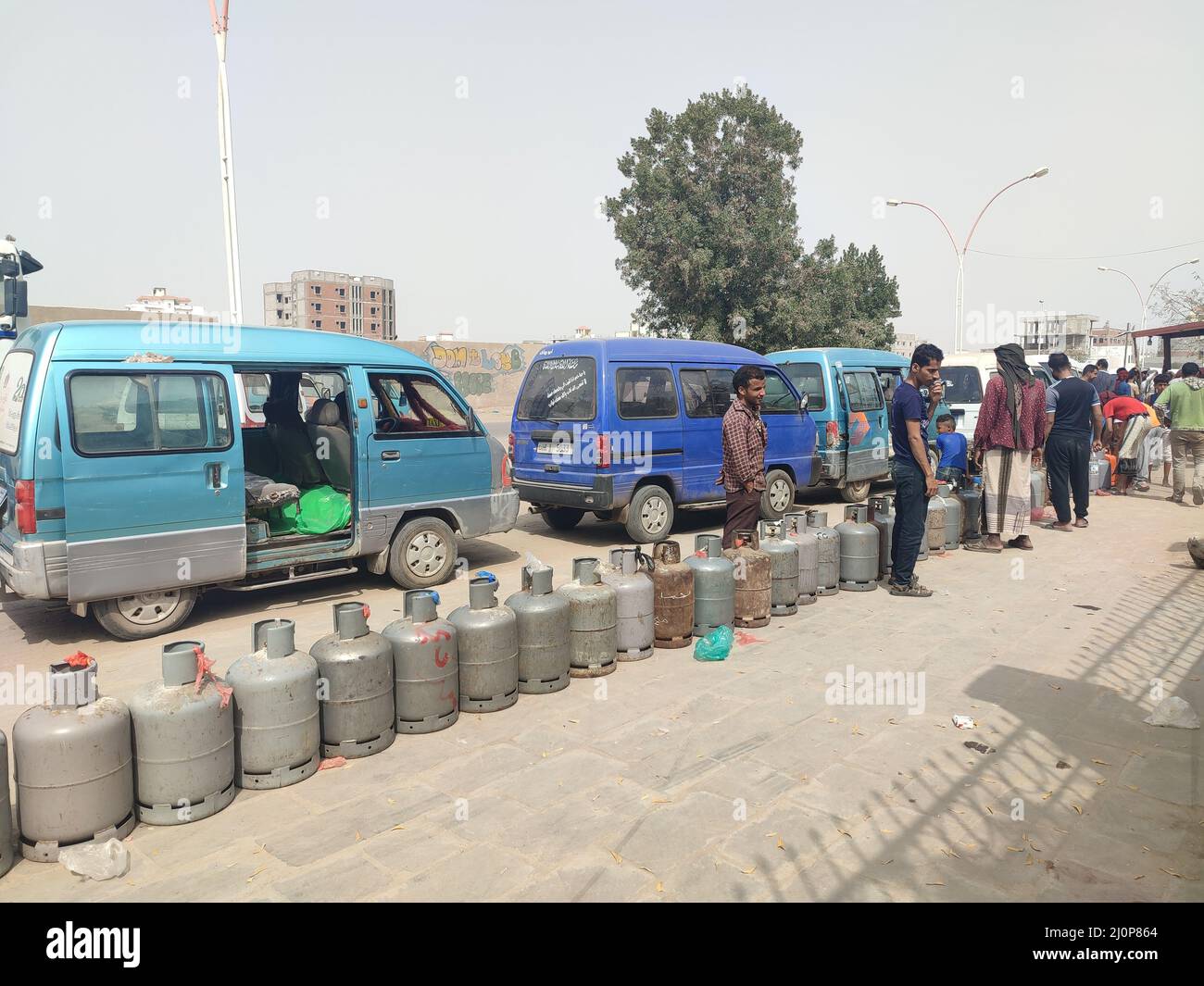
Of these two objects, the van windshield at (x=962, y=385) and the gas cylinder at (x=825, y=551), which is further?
the van windshield at (x=962, y=385)

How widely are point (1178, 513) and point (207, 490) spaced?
518 inches

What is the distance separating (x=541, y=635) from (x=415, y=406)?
3.87 meters

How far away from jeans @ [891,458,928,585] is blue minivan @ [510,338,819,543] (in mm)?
3046

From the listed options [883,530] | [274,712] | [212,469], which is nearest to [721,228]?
[883,530]

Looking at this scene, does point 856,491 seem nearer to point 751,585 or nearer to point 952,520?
point 952,520

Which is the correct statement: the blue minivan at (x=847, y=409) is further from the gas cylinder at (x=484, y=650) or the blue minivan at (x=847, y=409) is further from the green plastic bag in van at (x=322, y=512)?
the gas cylinder at (x=484, y=650)

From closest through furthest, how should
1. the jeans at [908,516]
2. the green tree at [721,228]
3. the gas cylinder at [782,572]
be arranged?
1. the gas cylinder at [782,572]
2. the jeans at [908,516]
3. the green tree at [721,228]

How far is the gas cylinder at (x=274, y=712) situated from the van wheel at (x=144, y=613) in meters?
2.81

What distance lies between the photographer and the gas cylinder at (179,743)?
3674 millimetres

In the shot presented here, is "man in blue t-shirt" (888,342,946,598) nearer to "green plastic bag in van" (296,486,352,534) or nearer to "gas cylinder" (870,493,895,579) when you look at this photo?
"gas cylinder" (870,493,895,579)

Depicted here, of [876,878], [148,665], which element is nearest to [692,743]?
[876,878]

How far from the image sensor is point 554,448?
32.4 feet

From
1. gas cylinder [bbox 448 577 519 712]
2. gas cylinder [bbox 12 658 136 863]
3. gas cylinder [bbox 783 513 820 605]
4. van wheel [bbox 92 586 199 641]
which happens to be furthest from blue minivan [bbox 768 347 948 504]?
gas cylinder [bbox 12 658 136 863]

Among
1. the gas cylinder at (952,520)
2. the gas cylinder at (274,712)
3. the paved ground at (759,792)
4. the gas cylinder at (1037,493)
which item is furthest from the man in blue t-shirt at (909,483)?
the gas cylinder at (274,712)
